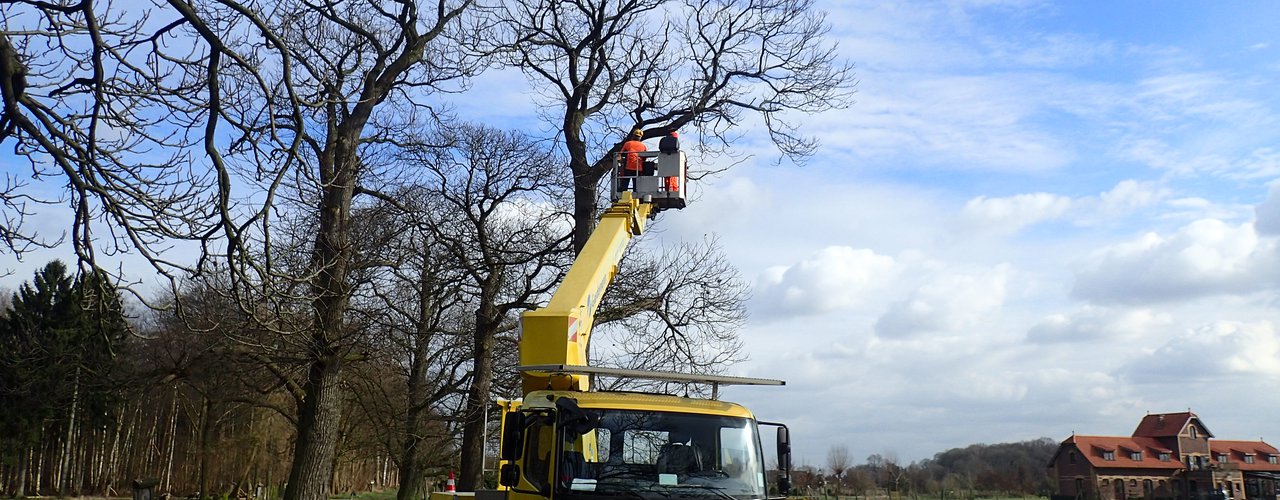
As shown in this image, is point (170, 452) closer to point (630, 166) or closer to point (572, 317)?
point (630, 166)

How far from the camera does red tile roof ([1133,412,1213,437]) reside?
6606 cm

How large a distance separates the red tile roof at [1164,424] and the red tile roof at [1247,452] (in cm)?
123

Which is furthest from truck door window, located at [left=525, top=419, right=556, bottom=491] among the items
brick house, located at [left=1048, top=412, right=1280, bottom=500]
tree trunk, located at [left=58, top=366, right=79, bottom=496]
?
brick house, located at [left=1048, top=412, right=1280, bottom=500]

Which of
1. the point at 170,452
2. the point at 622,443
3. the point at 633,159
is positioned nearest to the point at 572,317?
the point at 622,443

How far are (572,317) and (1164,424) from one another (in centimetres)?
6826

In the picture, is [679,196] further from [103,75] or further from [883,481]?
[883,481]

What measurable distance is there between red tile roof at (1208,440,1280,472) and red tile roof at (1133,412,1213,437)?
1.23 meters

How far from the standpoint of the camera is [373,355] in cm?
1908

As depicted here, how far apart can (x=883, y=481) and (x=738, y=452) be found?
4013 cm

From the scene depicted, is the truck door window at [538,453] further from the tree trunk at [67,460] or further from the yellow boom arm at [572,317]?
the tree trunk at [67,460]

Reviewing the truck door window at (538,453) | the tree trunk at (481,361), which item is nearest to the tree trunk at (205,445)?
the tree trunk at (481,361)

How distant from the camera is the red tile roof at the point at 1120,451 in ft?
210

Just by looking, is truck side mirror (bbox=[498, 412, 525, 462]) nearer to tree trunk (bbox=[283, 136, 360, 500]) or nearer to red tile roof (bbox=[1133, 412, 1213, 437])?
tree trunk (bbox=[283, 136, 360, 500])

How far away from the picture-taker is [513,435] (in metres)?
8.50
